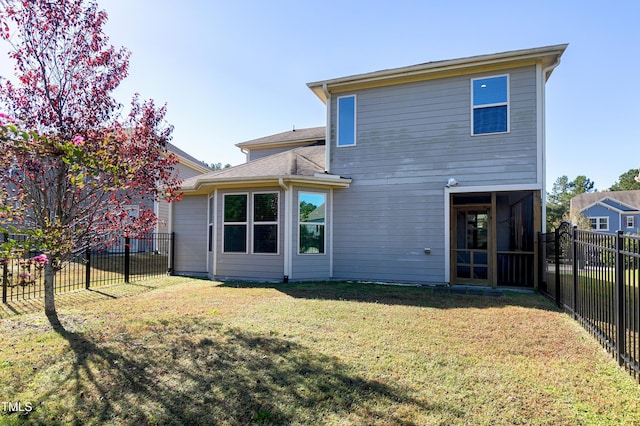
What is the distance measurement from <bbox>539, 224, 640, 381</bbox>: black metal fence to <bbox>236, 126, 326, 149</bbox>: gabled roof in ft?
Answer: 32.3

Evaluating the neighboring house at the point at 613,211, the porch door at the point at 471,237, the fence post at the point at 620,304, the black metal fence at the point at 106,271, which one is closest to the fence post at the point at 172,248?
the black metal fence at the point at 106,271

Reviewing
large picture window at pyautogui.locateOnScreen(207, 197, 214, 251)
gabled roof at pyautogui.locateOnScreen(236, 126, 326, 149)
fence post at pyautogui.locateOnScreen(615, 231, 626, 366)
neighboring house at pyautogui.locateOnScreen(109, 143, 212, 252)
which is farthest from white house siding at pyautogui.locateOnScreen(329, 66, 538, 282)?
neighboring house at pyautogui.locateOnScreen(109, 143, 212, 252)

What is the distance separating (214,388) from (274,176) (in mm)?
6212

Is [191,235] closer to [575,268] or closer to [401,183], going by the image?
[401,183]

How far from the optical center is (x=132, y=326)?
189 inches

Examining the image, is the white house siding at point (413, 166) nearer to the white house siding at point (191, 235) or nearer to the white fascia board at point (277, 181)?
the white fascia board at point (277, 181)

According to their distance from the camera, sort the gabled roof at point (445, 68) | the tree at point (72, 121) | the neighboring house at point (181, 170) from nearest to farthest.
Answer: the tree at point (72, 121), the gabled roof at point (445, 68), the neighboring house at point (181, 170)

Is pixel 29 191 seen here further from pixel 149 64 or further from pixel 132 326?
pixel 149 64

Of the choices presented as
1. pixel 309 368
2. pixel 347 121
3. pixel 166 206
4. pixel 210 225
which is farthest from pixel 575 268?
pixel 166 206

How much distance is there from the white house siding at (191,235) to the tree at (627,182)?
200 ft

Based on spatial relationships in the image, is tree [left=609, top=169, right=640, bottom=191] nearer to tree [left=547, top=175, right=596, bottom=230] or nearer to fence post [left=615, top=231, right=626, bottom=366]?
tree [left=547, top=175, right=596, bottom=230]

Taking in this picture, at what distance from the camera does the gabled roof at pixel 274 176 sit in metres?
8.77

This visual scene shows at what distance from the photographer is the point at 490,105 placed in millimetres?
8398

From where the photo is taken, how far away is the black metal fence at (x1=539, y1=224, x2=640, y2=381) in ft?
10.9
